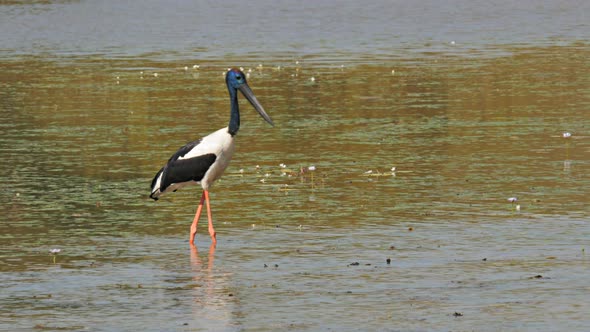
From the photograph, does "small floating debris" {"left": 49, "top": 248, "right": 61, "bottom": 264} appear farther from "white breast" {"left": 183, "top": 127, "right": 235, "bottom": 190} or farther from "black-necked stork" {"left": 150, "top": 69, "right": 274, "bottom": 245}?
"white breast" {"left": 183, "top": 127, "right": 235, "bottom": 190}

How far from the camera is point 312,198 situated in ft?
44.5

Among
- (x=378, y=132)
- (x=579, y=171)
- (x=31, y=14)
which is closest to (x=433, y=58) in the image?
(x=378, y=132)

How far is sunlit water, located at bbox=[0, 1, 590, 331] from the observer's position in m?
9.23

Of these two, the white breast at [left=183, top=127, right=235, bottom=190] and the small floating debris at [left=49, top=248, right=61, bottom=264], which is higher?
the white breast at [left=183, top=127, right=235, bottom=190]

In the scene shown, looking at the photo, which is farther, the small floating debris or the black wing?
the black wing

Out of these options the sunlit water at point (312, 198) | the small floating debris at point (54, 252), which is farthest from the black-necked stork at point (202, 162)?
the small floating debris at point (54, 252)

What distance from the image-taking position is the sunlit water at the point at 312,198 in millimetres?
9234

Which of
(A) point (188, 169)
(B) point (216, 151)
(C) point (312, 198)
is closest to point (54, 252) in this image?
(A) point (188, 169)

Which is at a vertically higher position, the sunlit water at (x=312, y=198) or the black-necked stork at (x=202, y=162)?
the black-necked stork at (x=202, y=162)

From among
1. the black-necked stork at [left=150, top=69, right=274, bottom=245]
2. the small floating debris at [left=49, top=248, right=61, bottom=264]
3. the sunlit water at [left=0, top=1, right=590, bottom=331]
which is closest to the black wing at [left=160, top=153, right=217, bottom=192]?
the black-necked stork at [left=150, top=69, right=274, bottom=245]

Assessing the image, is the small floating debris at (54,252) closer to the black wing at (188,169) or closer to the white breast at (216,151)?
the black wing at (188,169)

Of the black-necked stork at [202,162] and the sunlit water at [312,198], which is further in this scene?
the black-necked stork at [202,162]

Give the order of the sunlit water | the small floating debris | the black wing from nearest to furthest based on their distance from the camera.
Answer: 1. the sunlit water
2. the small floating debris
3. the black wing

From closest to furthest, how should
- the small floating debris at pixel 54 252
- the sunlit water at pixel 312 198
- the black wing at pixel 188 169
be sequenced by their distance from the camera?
1. the sunlit water at pixel 312 198
2. the small floating debris at pixel 54 252
3. the black wing at pixel 188 169
